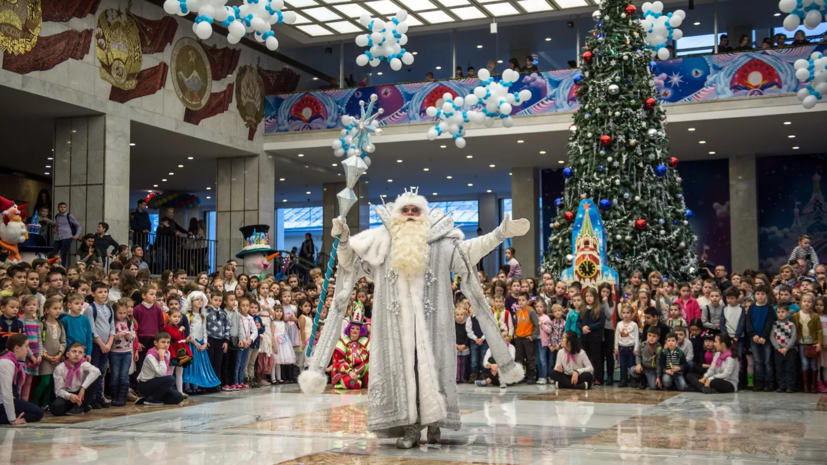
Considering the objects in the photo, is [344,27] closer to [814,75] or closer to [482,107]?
[482,107]

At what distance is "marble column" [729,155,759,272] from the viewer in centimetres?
2494

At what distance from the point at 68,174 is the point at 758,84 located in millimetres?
15448

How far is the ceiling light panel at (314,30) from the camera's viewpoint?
23.0 m

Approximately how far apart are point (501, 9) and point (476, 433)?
53.8 feet

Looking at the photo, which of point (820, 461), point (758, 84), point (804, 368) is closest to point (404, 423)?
point (820, 461)

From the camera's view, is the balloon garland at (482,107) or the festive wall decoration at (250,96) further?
the festive wall decoration at (250,96)

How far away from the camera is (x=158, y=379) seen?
9859 millimetres

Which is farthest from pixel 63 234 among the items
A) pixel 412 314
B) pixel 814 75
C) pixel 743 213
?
pixel 743 213

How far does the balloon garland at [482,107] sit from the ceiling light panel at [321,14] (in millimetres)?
6005

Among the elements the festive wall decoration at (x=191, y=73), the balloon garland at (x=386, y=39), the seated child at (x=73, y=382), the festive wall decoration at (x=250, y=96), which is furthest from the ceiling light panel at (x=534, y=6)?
the seated child at (x=73, y=382)

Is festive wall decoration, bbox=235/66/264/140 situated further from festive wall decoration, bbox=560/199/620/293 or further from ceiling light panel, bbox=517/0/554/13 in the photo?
festive wall decoration, bbox=560/199/620/293

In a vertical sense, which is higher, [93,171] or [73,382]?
[93,171]

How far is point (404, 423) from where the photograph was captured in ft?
21.6

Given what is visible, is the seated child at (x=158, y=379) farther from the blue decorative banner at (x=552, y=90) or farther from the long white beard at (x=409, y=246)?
the blue decorative banner at (x=552, y=90)
